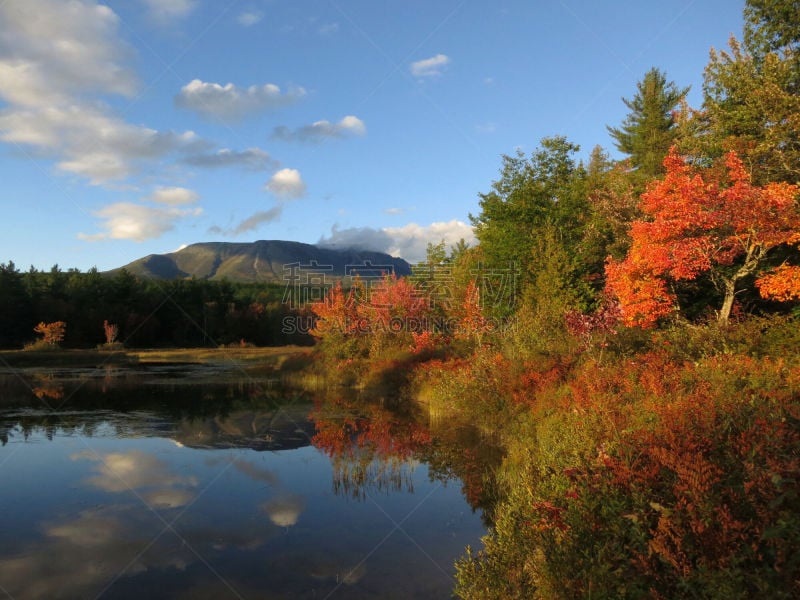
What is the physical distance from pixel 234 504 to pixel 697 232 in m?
15.0

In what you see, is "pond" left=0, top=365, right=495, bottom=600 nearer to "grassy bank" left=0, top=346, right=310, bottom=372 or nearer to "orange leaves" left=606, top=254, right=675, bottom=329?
"orange leaves" left=606, top=254, right=675, bottom=329

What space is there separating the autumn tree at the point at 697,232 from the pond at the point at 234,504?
23.4 feet

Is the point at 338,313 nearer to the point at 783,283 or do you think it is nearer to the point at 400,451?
the point at 400,451

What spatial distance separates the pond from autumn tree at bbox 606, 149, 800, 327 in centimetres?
712

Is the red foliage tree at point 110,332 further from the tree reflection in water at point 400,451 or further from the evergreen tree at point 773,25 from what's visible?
the evergreen tree at point 773,25

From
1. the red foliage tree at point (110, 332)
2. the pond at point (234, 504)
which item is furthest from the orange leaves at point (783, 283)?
the red foliage tree at point (110, 332)

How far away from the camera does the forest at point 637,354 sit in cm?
524

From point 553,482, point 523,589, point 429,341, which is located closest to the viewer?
point 523,589

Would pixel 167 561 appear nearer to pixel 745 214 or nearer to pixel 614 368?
pixel 614 368

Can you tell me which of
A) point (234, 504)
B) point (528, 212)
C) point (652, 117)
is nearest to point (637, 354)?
point (234, 504)

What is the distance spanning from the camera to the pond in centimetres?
770

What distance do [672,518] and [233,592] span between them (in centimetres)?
550

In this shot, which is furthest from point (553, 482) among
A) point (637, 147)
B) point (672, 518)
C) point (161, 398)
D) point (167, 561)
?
point (637, 147)

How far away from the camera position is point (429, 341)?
29188 millimetres
